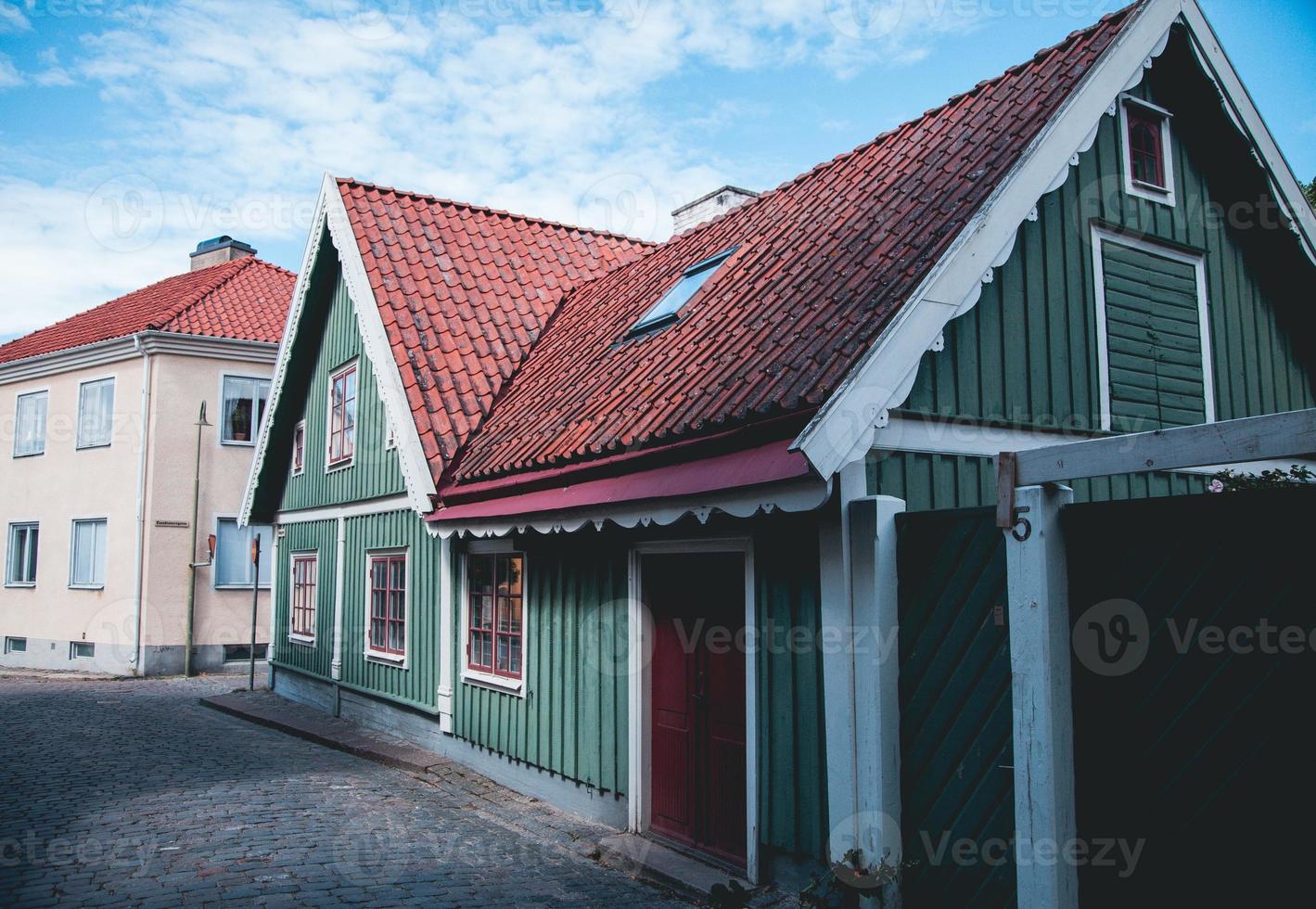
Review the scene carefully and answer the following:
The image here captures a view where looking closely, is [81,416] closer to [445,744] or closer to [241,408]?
[241,408]

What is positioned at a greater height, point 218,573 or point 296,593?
point 218,573

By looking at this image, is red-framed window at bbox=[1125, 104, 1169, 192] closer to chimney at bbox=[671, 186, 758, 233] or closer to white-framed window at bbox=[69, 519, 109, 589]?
chimney at bbox=[671, 186, 758, 233]

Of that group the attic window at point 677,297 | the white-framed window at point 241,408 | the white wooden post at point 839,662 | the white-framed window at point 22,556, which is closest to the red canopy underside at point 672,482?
the white wooden post at point 839,662

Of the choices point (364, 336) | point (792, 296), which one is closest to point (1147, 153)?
point (792, 296)

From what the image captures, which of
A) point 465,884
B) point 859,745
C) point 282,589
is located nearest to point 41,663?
point 282,589

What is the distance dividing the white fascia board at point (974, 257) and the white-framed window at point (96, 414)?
20.6 meters

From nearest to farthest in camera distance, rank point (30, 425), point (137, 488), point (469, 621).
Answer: point (469, 621) → point (137, 488) → point (30, 425)

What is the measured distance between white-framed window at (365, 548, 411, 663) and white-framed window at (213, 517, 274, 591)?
30.5 ft

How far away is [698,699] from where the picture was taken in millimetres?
7043

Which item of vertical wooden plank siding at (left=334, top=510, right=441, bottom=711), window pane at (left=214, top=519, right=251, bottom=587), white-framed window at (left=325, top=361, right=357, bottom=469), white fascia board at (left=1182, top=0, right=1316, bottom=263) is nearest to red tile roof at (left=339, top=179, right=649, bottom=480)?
vertical wooden plank siding at (left=334, top=510, right=441, bottom=711)

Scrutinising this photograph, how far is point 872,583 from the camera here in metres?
5.36

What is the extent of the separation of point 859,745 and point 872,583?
2.84 feet

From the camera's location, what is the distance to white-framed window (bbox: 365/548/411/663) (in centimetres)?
1235

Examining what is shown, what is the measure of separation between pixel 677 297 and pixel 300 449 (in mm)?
9393
